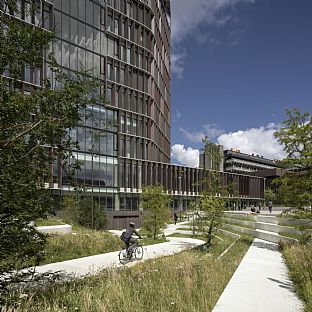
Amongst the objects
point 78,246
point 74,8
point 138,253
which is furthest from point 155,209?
point 74,8

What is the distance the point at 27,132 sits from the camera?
604 centimetres

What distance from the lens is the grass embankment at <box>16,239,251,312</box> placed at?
6438mm

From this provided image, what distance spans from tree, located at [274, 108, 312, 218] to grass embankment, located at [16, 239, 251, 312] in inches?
364

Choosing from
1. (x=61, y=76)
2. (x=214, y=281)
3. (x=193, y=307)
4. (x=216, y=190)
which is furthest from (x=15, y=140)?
(x=216, y=190)

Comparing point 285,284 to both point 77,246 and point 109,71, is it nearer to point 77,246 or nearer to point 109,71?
point 77,246

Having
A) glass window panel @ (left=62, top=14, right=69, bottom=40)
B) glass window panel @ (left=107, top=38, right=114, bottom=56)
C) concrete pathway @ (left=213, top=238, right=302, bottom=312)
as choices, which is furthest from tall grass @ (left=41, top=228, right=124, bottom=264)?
glass window panel @ (left=107, top=38, right=114, bottom=56)

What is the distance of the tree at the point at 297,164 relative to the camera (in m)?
17.9

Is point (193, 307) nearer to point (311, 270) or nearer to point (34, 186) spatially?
point (34, 186)

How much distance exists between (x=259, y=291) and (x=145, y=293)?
282 cm

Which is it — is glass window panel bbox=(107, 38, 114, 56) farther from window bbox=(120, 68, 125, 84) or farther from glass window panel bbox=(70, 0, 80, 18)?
glass window panel bbox=(70, 0, 80, 18)

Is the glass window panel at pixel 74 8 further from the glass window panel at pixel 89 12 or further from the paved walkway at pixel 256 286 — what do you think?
the paved walkway at pixel 256 286

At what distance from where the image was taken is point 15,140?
586 centimetres

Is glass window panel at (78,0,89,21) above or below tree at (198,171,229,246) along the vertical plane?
above

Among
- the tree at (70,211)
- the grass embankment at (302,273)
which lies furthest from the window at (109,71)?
the grass embankment at (302,273)
